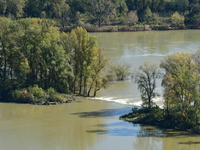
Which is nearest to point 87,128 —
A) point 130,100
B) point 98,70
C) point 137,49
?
point 130,100

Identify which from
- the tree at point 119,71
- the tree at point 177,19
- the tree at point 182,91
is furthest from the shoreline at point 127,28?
the tree at point 182,91

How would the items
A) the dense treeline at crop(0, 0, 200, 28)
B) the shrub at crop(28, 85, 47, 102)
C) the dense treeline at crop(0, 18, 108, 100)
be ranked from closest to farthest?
the shrub at crop(28, 85, 47, 102), the dense treeline at crop(0, 18, 108, 100), the dense treeline at crop(0, 0, 200, 28)

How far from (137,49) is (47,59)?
1254 inches

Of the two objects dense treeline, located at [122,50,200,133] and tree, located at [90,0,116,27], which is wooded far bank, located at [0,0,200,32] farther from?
dense treeline, located at [122,50,200,133]

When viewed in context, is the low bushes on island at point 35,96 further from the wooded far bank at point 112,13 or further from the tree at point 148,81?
the wooded far bank at point 112,13

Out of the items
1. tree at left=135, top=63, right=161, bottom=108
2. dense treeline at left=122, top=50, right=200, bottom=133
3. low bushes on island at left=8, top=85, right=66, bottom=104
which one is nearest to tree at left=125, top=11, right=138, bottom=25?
low bushes on island at left=8, top=85, right=66, bottom=104

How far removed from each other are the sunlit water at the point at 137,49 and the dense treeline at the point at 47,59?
2.80 m

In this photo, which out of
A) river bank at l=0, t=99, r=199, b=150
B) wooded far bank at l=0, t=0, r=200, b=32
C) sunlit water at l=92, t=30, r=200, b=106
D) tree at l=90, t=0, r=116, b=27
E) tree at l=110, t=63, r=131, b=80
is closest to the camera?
river bank at l=0, t=99, r=199, b=150

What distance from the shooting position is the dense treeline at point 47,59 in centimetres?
4041

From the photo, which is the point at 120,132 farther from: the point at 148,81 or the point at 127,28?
the point at 127,28

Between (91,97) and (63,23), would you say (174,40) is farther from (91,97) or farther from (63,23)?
(91,97)

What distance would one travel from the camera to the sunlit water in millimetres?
42594

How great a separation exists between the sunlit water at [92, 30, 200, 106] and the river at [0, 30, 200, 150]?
0.35ft

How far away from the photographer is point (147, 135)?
101 feet
